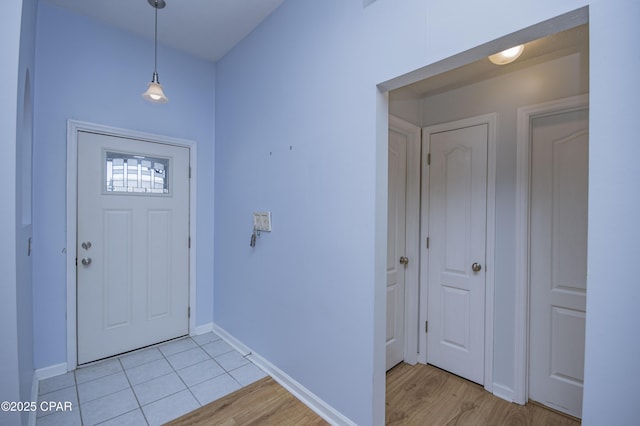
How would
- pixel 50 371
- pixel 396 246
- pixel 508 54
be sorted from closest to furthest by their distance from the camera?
pixel 508 54 < pixel 50 371 < pixel 396 246

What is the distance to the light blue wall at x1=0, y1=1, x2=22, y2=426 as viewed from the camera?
1229mm

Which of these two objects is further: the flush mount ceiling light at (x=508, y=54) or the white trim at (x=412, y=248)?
the white trim at (x=412, y=248)

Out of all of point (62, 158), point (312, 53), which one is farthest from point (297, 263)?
point (62, 158)

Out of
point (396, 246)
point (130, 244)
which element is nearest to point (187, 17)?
point (130, 244)

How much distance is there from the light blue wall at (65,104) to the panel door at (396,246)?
86.8 inches

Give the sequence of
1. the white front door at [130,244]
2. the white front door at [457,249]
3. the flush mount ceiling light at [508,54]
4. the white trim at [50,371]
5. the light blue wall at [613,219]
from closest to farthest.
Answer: the light blue wall at [613,219]
the flush mount ceiling light at [508,54]
the white trim at [50,371]
the white front door at [457,249]
the white front door at [130,244]

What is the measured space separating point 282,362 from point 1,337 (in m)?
1.64

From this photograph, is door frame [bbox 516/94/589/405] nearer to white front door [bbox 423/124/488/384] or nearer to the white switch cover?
white front door [bbox 423/124/488/384]

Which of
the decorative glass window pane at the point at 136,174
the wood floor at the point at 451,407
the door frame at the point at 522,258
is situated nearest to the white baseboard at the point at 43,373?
the decorative glass window pane at the point at 136,174

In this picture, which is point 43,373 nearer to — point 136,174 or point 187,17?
point 136,174

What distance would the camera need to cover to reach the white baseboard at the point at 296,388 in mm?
1823

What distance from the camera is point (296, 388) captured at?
2.11 meters

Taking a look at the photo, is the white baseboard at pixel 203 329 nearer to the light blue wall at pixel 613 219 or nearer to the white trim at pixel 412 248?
the white trim at pixel 412 248

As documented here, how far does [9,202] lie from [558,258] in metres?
3.19
